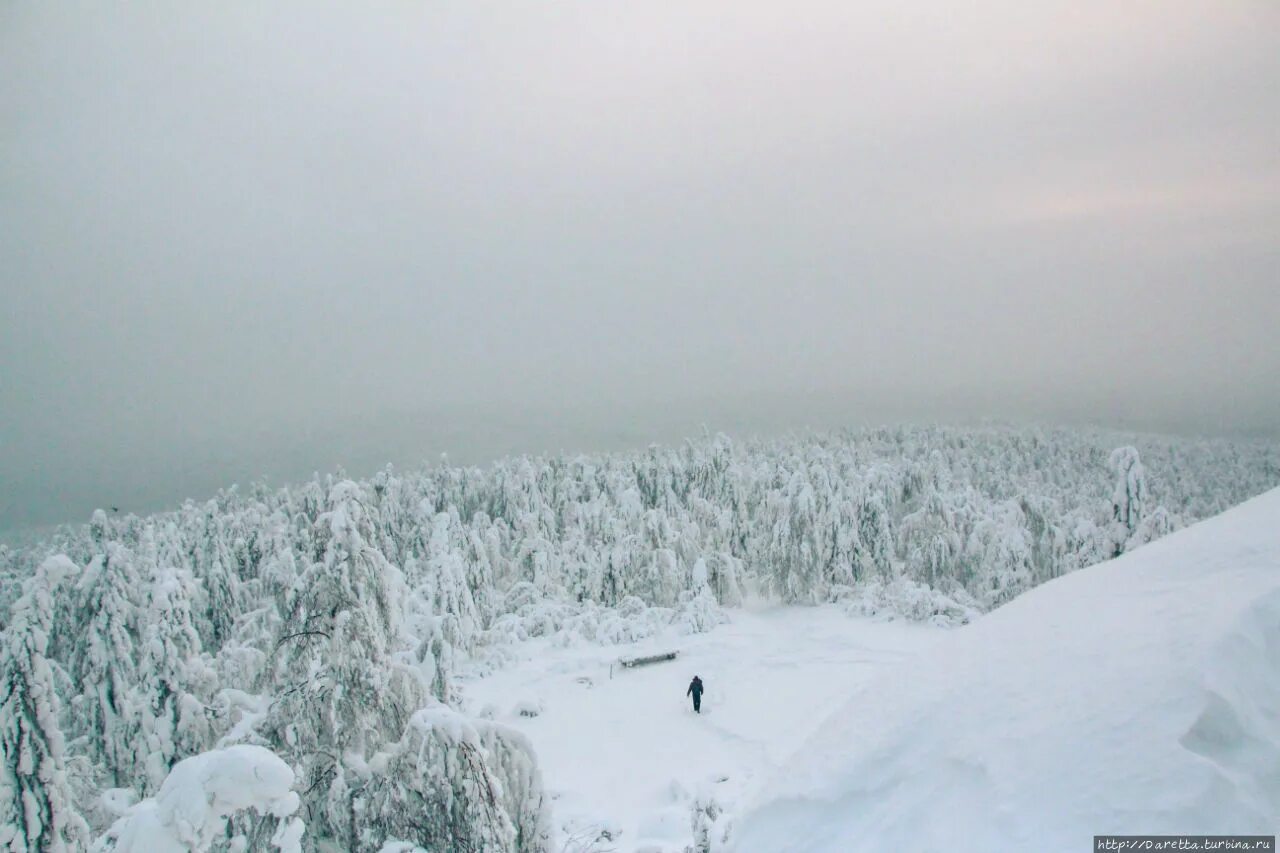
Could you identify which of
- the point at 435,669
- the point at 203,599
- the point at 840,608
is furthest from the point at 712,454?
the point at 435,669

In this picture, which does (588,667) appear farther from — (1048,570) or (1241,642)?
(1048,570)

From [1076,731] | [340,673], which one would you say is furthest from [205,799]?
[1076,731]

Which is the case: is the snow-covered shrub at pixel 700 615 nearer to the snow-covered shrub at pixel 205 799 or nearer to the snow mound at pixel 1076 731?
the snow mound at pixel 1076 731

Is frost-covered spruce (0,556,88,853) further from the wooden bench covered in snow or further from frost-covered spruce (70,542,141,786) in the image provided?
the wooden bench covered in snow

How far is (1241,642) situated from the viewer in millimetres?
3309

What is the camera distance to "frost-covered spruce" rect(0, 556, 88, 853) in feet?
21.2

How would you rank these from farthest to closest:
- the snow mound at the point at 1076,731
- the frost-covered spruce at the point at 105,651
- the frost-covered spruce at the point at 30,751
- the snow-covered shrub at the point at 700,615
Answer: the snow-covered shrub at the point at 700,615 < the frost-covered spruce at the point at 105,651 < the frost-covered spruce at the point at 30,751 < the snow mound at the point at 1076,731

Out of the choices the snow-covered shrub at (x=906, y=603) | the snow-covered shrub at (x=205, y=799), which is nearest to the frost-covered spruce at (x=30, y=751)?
the snow-covered shrub at (x=205, y=799)

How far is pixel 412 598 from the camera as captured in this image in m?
22.8

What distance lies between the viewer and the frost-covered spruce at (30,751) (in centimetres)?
645

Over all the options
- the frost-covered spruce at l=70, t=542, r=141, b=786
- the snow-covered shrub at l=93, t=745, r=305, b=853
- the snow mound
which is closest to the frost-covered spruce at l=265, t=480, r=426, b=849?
the snow-covered shrub at l=93, t=745, r=305, b=853

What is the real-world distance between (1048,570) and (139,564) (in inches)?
1529

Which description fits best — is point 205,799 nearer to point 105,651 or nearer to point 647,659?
point 105,651

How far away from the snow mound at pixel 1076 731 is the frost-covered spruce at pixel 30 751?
7184 millimetres
